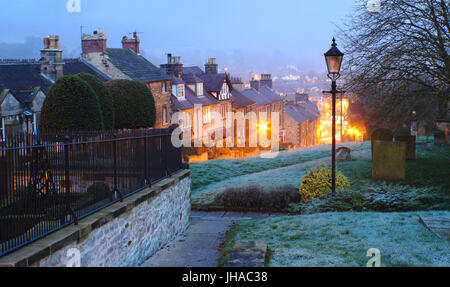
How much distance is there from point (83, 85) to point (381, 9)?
546 inches

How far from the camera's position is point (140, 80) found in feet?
122

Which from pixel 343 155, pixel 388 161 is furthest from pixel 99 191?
pixel 343 155

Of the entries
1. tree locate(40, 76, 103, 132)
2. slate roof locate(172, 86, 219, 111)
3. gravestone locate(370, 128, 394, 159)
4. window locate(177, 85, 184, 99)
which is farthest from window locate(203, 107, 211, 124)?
gravestone locate(370, 128, 394, 159)

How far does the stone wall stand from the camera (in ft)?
20.2

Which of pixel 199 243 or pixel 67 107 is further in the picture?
pixel 67 107

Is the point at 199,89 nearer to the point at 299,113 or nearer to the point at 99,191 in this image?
the point at 299,113

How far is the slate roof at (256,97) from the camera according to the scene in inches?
2490

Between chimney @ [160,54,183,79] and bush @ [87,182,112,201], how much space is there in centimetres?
3701

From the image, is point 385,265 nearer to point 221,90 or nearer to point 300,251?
point 300,251

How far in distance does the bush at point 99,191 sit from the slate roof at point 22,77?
68.4ft

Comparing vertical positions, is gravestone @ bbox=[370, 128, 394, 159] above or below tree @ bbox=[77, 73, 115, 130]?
below

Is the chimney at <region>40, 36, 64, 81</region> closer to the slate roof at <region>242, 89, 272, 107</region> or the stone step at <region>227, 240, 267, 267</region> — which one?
the stone step at <region>227, 240, 267, 267</region>

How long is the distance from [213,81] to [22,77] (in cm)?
2604
